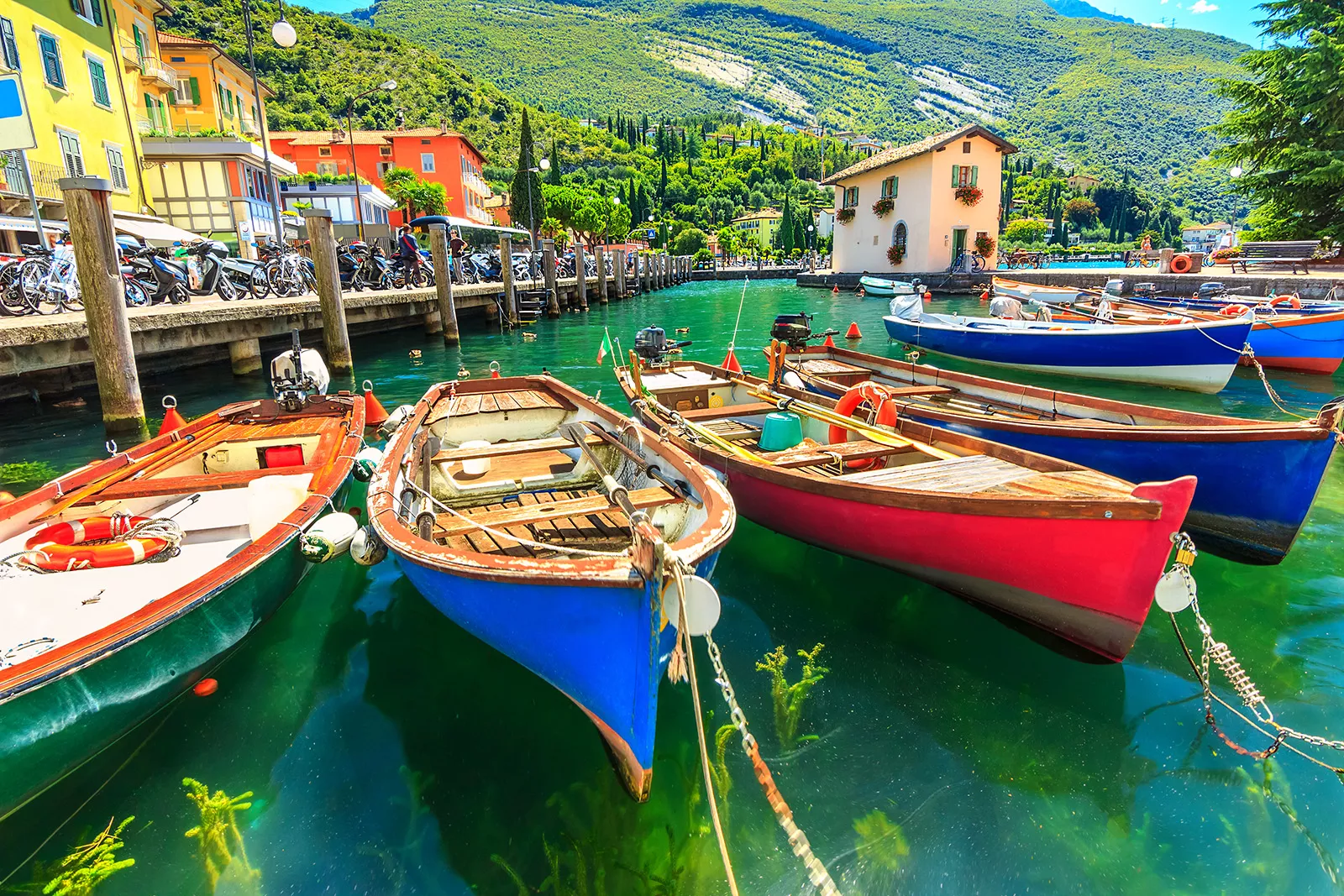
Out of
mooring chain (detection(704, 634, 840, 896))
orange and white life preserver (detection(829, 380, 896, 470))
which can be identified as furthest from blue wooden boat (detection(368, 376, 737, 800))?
orange and white life preserver (detection(829, 380, 896, 470))

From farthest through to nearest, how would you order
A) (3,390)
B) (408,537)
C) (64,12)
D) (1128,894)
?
1. (64,12)
2. (3,390)
3. (408,537)
4. (1128,894)

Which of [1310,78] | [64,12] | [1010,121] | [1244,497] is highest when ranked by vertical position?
[1010,121]

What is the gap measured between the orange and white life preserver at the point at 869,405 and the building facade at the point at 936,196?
3832 cm

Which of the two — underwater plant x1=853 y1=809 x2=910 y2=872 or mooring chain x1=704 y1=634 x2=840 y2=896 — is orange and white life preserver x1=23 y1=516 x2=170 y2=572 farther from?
underwater plant x1=853 y1=809 x2=910 y2=872

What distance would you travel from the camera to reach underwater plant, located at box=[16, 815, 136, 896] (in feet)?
10.6

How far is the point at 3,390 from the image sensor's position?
11.6m

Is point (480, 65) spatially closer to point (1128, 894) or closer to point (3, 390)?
point (3, 390)

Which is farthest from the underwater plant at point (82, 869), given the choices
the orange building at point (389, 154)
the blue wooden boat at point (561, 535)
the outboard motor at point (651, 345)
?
the orange building at point (389, 154)

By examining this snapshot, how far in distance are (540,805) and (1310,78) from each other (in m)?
31.9

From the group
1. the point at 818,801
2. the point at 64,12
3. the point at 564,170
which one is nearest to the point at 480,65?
the point at 564,170

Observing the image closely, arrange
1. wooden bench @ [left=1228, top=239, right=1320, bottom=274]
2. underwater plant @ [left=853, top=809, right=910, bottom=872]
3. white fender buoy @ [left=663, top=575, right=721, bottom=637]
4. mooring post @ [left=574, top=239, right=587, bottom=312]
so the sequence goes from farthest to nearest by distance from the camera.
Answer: mooring post @ [left=574, top=239, right=587, bottom=312]
wooden bench @ [left=1228, top=239, right=1320, bottom=274]
underwater plant @ [left=853, top=809, right=910, bottom=872]
white fender buoy @ [left=663, top=575, right=721, bottom=637]

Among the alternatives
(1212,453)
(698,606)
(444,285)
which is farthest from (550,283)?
(698,606)

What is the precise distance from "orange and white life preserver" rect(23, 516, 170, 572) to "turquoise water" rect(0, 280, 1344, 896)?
97 cm

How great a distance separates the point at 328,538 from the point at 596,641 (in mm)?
2693
